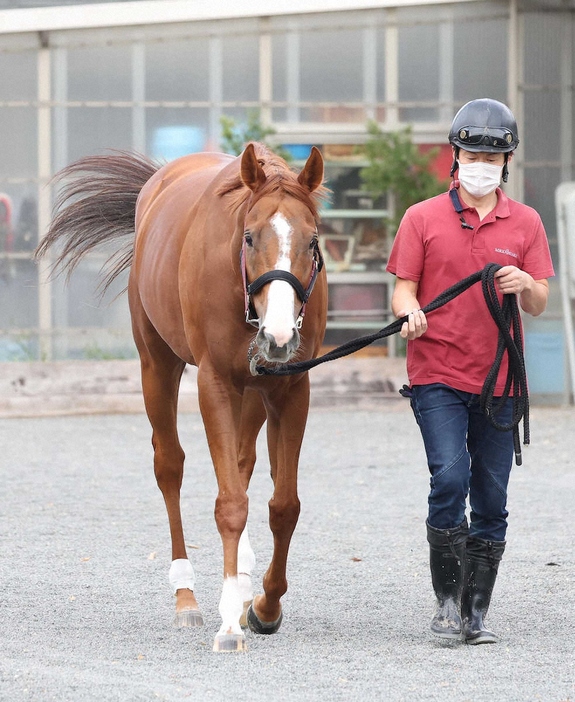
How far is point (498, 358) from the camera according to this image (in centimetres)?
437

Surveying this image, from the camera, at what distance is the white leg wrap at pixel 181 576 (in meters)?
5.06

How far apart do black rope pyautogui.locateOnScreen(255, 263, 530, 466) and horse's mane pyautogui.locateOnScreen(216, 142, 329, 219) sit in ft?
1.68

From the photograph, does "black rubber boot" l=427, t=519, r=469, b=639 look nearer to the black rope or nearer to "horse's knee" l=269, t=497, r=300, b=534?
the black rope

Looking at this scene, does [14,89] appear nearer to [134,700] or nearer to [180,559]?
[180,559]

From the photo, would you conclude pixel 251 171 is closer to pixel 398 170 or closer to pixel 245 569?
pixel 245 569

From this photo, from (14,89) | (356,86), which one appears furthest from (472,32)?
(14,89)

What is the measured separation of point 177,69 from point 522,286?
1008cm

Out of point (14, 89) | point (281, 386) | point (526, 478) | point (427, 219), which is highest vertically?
point (14, 89)

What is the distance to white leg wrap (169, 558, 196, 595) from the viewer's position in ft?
16.6

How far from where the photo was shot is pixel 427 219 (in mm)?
4504

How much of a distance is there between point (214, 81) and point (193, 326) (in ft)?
31.5

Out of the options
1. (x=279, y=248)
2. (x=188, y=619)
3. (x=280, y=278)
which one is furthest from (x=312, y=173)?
(x=188, y=619)

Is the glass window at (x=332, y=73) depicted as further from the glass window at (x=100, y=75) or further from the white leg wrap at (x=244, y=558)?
the white leg wrap at (x=244, y=558)

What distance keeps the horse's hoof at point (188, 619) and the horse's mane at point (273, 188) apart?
1.50 metres
